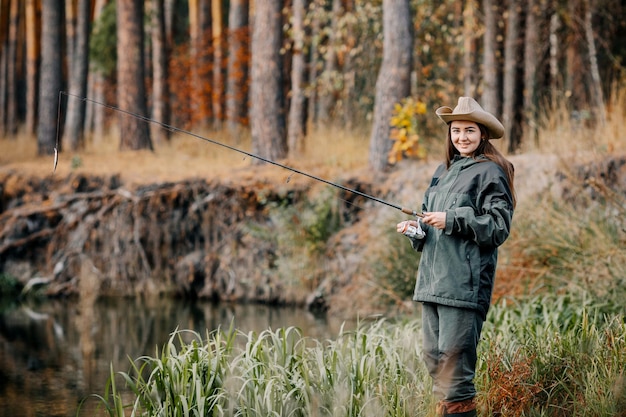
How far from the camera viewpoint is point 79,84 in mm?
18125

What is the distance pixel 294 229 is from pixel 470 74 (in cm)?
405

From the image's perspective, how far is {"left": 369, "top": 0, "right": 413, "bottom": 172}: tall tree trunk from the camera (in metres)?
11.7

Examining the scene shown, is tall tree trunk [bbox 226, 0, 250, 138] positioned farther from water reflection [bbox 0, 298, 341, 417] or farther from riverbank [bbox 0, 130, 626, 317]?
water reflection [bbox 0, 298, 341, 417]

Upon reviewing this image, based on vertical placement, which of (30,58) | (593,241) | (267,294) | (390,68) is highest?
(30,58)

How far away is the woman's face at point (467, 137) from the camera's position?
14.9ft

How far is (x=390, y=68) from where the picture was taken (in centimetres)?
1181

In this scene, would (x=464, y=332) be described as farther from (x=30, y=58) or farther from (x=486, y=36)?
(x=30, y=58)

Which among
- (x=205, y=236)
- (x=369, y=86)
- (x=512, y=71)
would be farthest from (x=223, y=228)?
(x=512, y=71)

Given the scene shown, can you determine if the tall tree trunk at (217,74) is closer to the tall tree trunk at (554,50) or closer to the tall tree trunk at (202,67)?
the tall tree trunk at (202,67)

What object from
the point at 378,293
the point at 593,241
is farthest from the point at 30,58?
the point at 593,241

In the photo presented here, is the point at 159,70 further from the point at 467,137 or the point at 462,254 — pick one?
the point at 462,254

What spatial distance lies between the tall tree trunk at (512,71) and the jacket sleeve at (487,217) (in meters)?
8.15

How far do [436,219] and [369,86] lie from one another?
432 inches

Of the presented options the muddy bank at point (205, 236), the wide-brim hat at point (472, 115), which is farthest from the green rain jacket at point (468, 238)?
the muddy bank at point (205, 236)
